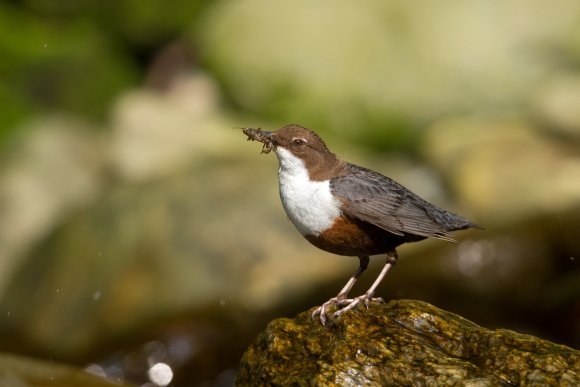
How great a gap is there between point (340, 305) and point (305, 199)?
52cm

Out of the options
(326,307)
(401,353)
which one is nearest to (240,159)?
(326,307)

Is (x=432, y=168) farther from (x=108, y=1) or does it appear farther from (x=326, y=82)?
(x=108, y=1)

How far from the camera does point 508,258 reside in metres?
8.15

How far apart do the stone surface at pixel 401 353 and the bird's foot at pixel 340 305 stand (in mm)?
36

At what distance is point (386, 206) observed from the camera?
4.98 m

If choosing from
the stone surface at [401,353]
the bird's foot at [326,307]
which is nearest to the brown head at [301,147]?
the bird's foot at [326,307]

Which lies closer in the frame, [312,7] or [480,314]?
[480,314]

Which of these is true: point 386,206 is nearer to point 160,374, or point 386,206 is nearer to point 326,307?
point 326,307

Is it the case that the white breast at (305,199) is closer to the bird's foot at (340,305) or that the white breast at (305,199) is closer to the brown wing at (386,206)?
the brown wing at (386,206)

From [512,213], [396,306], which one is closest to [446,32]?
[512,213]

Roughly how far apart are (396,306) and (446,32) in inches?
291

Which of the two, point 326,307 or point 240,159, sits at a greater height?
point 240,159

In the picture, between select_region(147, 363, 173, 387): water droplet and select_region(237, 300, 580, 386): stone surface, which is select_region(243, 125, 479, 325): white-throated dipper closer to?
select_region(237, 300, 580, 386): stone surface

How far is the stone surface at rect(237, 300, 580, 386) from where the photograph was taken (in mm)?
4043
